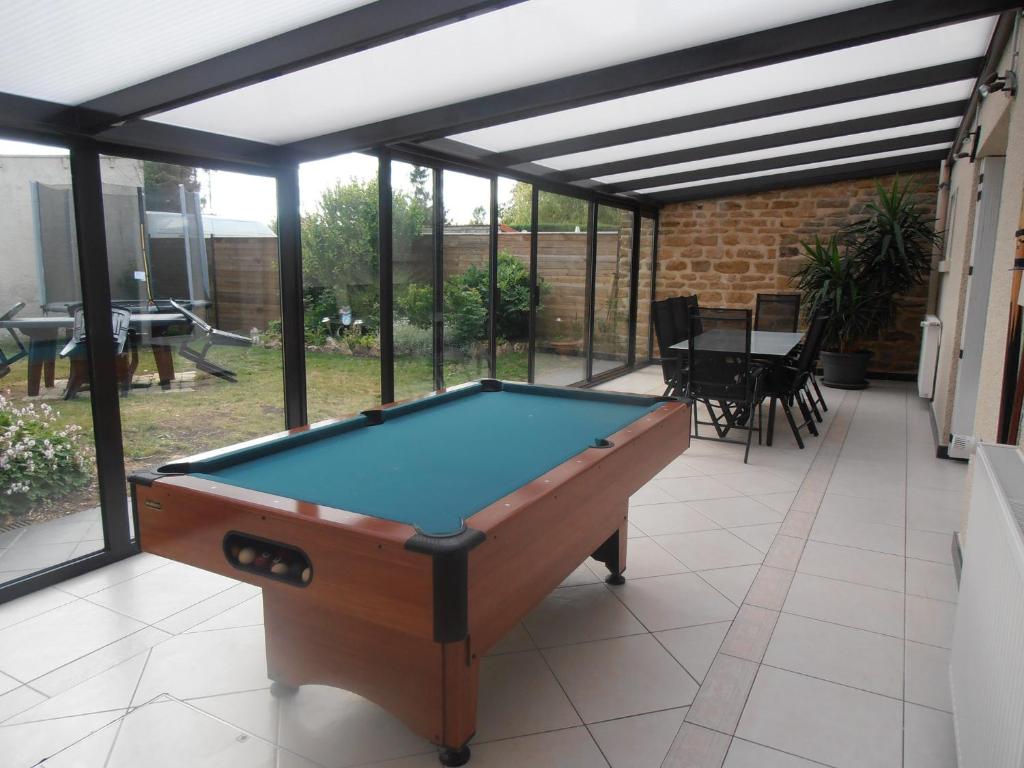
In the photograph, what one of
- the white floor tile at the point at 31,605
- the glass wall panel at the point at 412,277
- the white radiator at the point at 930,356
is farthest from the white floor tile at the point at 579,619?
the white radiator at the point at 930,356

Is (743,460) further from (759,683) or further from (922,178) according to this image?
(922,178)

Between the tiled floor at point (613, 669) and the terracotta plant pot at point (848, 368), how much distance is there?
4.48 m

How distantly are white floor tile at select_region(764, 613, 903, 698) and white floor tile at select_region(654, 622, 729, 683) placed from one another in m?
0.19

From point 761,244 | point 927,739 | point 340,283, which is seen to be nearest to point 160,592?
point 340,283

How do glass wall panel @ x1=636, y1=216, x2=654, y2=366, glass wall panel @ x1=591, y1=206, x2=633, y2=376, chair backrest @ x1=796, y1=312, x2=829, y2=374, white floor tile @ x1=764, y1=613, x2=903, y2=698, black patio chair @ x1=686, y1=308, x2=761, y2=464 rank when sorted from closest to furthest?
1. white floor tile @ x1=764, y1=613, x2=903, y2=698
2. black patio chair @ x1=686, y1=308, x2=761, y2=464
3. chair backrest @ x1=796, y1=312, x2=829, y2=374
4. glass wall panel @ x1=591, y1=206, x2=633, y2=376
5. glass wall panel @ x1=636, y1=216, x2=654, y2=366

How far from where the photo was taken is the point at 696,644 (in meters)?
2.48

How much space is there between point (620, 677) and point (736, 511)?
6.09 feet

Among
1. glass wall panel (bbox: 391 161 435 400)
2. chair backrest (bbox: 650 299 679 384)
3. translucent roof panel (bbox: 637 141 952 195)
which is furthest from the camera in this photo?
translucent roof panel (bbox: 637 141 952 195)

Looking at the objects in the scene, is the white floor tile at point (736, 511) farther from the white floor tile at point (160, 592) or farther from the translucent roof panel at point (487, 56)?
the white floor tile at point (160, 592)

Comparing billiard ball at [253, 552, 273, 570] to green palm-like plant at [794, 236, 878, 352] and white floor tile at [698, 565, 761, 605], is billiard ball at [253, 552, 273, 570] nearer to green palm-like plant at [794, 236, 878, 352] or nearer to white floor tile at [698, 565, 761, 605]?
white floor tile at [698, 565, 761, 605]

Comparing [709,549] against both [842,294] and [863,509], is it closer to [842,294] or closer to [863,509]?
[863,509]

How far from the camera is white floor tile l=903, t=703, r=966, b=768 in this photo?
73.9 inches

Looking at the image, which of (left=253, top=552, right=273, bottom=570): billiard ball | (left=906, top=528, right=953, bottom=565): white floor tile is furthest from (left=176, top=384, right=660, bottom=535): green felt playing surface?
(left=906, top=528, right=953, bottom=565): white floor tile

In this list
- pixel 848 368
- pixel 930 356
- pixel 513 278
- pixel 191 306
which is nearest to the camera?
pixel 191 306
